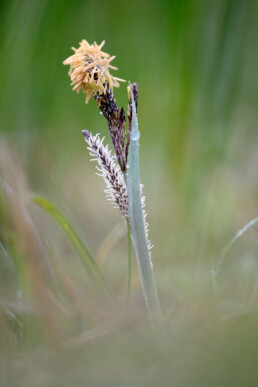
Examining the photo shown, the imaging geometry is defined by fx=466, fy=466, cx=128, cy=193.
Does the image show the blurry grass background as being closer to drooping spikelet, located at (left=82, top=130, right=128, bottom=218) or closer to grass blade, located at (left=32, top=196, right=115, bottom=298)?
grass blade, located at (left=32, top=196, right=115, bottom=298)

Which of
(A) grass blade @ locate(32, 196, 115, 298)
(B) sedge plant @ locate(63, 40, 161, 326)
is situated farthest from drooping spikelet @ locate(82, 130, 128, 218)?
(A) grass blade @ locate(32, 196, 115, 298)

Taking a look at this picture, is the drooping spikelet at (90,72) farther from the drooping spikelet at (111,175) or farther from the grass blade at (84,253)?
the grass blade at (84,253)

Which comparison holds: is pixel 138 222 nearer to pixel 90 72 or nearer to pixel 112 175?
pixel 112 175

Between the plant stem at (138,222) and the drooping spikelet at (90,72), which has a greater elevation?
the drooping spikelet at (90,72)

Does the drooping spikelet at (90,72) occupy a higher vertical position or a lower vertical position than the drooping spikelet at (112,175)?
higher

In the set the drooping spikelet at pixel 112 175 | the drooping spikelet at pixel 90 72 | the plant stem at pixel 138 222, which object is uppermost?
the drooping spikelet at pixel 90 72

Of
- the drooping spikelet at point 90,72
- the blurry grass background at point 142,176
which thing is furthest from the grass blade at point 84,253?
the drooping spikelet at point 90,72

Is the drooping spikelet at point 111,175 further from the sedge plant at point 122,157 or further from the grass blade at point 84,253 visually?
the grass blade at point 84,253
